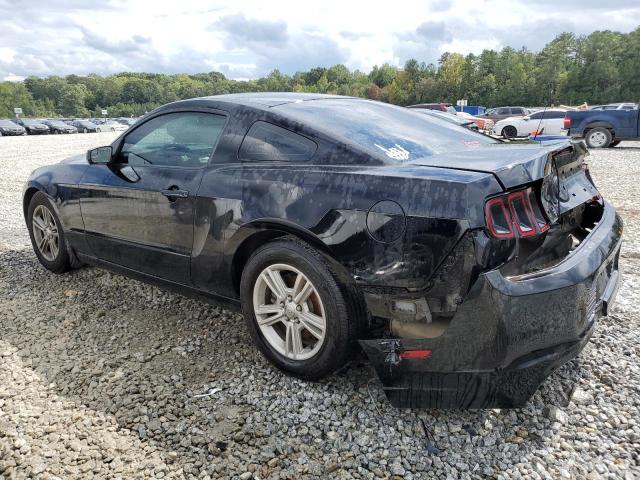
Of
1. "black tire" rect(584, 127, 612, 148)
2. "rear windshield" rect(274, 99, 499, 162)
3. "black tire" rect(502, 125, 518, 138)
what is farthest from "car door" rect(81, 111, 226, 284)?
"black tire" rect(502, 125, 518, 138)

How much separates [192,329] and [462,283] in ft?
6.52

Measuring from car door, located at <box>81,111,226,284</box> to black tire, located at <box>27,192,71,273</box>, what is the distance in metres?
0.54

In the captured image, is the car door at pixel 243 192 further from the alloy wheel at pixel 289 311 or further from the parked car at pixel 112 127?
the parked car at pixel 112 127

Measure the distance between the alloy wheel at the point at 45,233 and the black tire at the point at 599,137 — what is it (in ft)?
53.1

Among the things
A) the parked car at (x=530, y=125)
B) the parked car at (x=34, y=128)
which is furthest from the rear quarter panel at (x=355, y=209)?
the parked car at (x=34, y=128)

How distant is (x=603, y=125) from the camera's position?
15.7 meters

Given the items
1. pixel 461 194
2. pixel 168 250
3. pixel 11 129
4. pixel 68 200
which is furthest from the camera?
pixel 11 129

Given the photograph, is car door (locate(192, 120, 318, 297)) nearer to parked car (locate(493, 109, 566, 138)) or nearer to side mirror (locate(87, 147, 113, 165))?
side mirror (locate(87, 147, 113, 165))

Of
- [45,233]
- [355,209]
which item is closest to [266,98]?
[355,209]

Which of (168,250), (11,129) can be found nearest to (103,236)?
(168,250)

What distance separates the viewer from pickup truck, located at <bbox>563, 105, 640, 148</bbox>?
1528 cm

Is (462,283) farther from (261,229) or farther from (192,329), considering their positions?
(192,329)

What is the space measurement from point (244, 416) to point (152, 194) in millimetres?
1525

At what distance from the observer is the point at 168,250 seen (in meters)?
3.21
